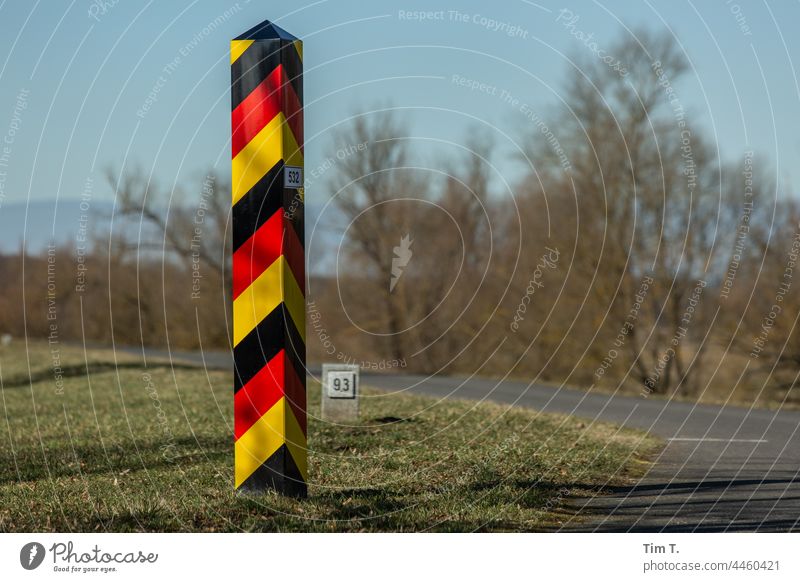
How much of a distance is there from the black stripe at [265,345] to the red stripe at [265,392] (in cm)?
3

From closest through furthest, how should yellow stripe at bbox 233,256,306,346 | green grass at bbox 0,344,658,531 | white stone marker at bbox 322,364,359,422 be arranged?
1. green grass at bbox 0,344,658,531
2. yellow stripe at bbox 233,256,306,346
3. white stone marker at bbox 322,364,359,422

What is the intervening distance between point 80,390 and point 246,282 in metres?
14.5

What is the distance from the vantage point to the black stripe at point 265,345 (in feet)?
21.4

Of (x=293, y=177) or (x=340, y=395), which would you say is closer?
(x=293, y=177)

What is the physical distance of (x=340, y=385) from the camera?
12.4 meters

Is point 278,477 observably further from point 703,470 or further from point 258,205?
point 703,470

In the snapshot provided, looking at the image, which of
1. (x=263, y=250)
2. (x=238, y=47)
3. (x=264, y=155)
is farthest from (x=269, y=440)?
(x=238, y=47)

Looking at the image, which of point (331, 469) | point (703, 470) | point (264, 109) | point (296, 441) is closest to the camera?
point (264, 109)

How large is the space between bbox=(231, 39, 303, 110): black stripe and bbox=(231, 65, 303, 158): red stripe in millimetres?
34

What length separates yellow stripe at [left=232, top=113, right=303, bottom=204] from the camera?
6.46m

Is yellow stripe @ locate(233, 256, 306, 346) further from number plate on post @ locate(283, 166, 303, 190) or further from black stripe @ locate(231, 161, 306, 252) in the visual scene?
number plate on post @ locate(283, 166, 303, 190)

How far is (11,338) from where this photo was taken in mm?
41062

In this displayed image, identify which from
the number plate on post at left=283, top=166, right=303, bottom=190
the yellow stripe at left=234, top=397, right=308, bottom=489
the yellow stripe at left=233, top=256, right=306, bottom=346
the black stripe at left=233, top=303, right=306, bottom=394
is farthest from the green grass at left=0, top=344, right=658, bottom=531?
the number plate on post at left=283, top=166, right=303, bottom=190

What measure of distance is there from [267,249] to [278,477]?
1342 millimetres
